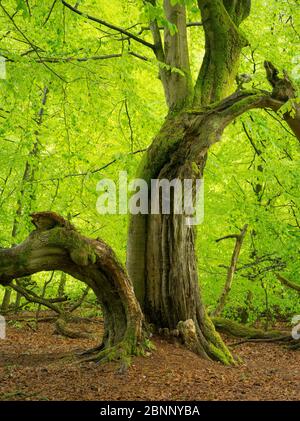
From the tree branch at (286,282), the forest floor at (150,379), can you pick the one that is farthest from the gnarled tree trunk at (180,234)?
the tree branch at (286,282)

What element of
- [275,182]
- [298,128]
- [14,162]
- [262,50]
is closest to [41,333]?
[14,162]

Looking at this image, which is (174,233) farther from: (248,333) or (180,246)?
(248,333)

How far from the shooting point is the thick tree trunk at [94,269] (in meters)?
6.23

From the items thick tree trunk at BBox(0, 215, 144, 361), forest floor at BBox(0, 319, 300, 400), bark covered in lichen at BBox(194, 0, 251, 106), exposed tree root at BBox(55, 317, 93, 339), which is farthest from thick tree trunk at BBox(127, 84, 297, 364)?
exposed tree root at BBox(55, 317, 93, 339)

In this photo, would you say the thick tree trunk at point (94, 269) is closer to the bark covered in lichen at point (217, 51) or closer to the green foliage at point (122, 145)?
the green foliage at point (122, 145)

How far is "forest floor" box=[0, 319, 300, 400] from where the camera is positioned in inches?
216

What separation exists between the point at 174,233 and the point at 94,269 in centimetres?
148

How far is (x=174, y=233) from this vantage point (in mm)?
7652

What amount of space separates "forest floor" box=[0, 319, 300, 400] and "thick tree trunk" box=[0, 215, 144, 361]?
32 centimetres

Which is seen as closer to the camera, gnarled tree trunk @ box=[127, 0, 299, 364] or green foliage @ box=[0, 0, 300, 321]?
gnarled tree trunk @ box=[127, 0, 299, 364]

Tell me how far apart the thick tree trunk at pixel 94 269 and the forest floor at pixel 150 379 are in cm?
32

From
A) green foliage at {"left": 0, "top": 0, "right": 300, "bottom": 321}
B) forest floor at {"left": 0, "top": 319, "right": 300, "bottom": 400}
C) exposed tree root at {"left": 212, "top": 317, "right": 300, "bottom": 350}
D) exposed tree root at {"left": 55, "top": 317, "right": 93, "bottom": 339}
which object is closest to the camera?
forest floor at {"left": 0, "top": 319, "right": 300, "bottom": 400}

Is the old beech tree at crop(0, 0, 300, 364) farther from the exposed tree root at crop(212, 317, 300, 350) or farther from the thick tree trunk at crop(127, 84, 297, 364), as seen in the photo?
the exposed tree root at crop(212, 317, 300, 350)

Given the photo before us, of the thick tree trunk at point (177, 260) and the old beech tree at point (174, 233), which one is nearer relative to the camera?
the old beech tree at point (174, 233)
